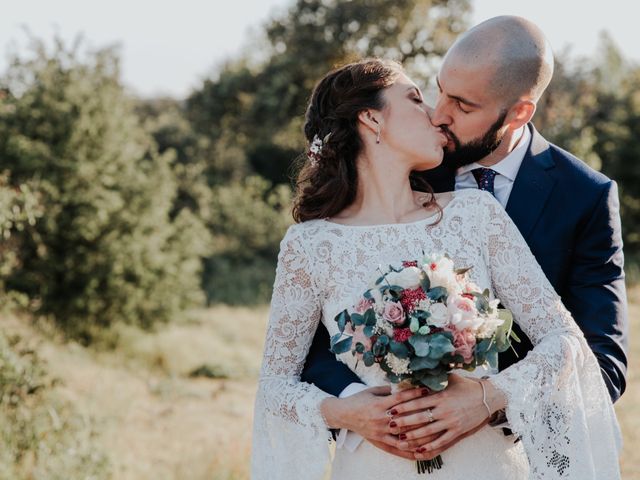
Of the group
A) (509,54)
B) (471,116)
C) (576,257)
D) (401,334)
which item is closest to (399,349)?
(401,334)

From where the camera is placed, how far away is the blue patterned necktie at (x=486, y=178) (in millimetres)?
3519

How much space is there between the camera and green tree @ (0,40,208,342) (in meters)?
12.1

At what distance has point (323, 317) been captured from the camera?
334 centimetres

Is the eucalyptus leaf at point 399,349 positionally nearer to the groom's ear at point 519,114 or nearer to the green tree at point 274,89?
the groom's ear at point 519,114

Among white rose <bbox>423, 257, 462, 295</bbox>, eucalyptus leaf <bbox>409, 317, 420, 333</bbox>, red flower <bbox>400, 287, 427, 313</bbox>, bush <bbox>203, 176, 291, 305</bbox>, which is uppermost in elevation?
bush <bbox>203, 176, 291, 305</bbox>

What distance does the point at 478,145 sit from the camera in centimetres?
350

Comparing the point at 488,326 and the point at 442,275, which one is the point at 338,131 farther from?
the point at 488,326

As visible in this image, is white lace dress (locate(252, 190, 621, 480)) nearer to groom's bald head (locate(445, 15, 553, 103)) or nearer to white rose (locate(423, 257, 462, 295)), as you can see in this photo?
white rose (locate(423, 257, 462, 295))

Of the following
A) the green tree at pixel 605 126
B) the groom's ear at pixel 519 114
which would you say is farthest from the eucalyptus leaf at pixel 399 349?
the green tree at pixel 605 126

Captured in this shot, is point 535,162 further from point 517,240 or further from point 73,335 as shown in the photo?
point 73,335

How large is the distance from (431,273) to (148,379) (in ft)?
31.4

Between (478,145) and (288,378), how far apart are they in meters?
1.34

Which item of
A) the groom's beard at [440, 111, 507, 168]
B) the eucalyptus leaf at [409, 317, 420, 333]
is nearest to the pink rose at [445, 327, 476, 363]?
the eucalyptus leaf at [409, 317, 420, 333]

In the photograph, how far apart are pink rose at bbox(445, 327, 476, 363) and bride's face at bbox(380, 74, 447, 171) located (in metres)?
1.03
